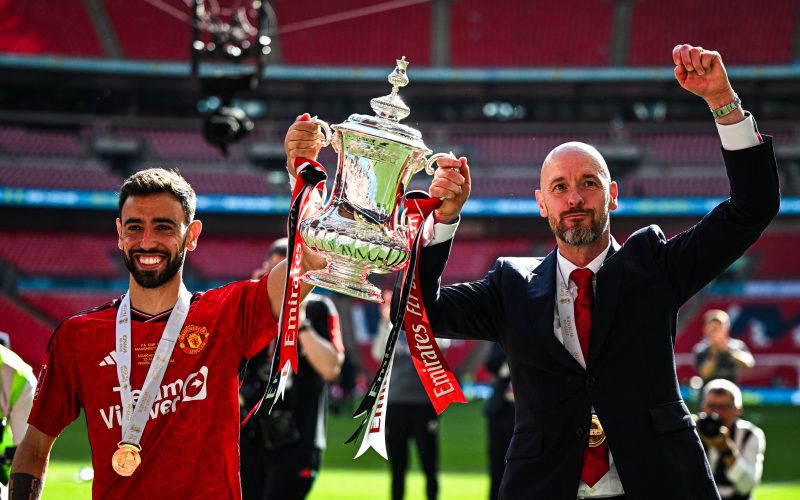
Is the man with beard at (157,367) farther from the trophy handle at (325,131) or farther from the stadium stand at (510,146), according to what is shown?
the stadium stand at (510,146)

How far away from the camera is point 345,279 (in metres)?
2.63

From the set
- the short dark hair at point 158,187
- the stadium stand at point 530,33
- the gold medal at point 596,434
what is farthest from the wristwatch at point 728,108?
the stadium stand at point 530,33

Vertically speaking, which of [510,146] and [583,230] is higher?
[510,146]

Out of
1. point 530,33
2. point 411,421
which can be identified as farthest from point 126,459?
point 530,33

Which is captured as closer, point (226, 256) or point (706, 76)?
point (706, 76)

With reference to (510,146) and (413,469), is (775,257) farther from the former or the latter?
(413,469)

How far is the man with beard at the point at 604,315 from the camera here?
2.62 m

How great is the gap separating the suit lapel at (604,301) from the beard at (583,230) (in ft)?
0.28

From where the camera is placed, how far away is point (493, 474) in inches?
272

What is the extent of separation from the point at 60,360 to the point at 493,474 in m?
4.59

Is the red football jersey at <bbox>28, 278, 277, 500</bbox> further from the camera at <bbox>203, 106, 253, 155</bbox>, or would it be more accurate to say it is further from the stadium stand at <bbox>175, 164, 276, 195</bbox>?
the stadium stand at <bbox>175, 164, 276, 195</bbox>

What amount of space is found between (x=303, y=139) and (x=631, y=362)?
1.10m

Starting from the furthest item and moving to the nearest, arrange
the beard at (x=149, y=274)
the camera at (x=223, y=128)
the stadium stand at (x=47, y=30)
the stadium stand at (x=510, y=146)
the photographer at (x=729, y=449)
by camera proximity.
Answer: the stadium stand at (x=510, y=146) → the stadium stand at (x=47, y=30) → the camera at (x=223, y=128) → the photographer at (x=729, y=449) → the beard at (x=149, y=274)

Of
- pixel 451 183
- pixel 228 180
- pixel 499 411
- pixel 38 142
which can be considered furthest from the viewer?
pixel 228 180
